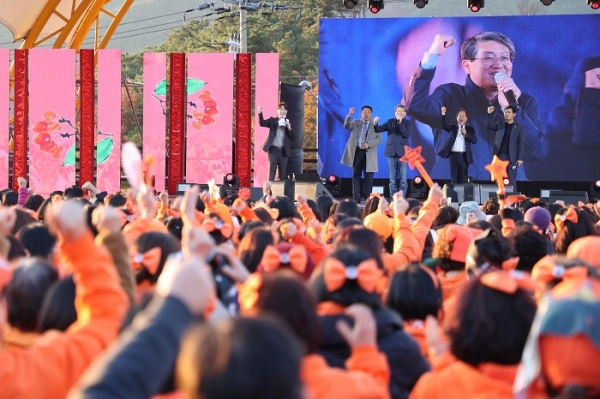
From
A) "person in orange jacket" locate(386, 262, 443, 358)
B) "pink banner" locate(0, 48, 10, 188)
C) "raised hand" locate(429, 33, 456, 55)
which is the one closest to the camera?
"person in orange jacket" locate(386, 262, 443, 358)

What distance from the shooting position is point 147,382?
159 centimetres

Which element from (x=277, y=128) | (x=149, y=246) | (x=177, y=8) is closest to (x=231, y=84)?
(x=277, y=128)

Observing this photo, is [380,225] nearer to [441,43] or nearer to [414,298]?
[414,298]

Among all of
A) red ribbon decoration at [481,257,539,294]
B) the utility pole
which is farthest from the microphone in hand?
red ribbon decoration at [481,257,539,294]

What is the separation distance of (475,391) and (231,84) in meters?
13.8

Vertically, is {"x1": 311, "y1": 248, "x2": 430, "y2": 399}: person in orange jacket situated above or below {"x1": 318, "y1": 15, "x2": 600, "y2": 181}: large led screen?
below

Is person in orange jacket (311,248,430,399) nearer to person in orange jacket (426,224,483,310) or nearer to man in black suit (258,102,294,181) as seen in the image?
person in orange jacket (426,224,483,310)

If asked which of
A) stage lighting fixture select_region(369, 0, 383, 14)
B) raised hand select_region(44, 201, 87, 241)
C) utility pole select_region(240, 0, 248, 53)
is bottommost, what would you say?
raised hand select_region(44, 201, 87, 241)

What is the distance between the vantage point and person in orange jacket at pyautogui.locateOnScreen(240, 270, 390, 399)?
88.1 inches

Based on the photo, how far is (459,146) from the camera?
14523 mm

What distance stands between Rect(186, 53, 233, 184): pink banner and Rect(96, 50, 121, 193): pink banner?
A: 48.5 inches

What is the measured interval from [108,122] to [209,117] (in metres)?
1.76

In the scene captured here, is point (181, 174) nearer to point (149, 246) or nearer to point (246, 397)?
point (149, 246)

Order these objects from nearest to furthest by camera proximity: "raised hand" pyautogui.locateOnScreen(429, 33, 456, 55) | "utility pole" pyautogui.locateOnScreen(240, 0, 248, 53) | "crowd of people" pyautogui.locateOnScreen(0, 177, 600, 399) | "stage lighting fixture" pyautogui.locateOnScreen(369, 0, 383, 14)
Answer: "crowd of people" pyautogui.locateOnScreen(0, 177, 600, 399) < "stage lighting fixture" pyautogui.locateOnScreen(369, 0, 383, 14) < "raised hand" pyautogui.locateOnScreen(429, 33, 456, 55) < "utility pole" pyautogui.locateOnScreen(240, 0, 248, 53)
